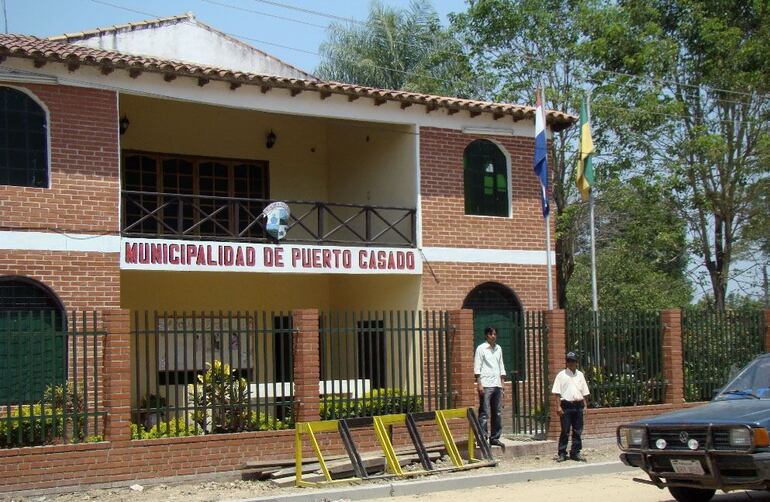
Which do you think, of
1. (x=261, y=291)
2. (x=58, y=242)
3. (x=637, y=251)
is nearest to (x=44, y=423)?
(x=58, y=242)

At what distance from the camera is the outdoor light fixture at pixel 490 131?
19.5m

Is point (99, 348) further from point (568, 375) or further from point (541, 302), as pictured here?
point (541, 302)

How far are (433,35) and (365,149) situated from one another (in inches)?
473

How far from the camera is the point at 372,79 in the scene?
110 ft

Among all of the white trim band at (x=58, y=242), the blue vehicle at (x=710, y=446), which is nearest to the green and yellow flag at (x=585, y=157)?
the white trim band at (x=58, y=242)

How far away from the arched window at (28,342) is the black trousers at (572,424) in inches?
272

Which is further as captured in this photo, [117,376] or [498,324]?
[498,324]

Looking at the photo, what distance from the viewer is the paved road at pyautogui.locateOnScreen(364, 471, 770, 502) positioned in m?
11.7

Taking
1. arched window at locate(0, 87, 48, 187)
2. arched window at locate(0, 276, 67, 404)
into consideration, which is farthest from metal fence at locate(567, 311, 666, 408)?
arched window at locate(0, 87, 48, 187)

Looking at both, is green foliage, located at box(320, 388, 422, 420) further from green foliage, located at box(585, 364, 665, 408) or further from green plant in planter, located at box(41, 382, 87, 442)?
green plant in planter, located at box(41, 382, 87, 442)

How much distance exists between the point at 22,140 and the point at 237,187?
224 inches

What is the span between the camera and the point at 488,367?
15680 mm

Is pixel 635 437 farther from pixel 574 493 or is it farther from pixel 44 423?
pixel 44 423

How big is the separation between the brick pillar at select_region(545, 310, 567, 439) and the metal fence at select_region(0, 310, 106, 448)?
684cm
